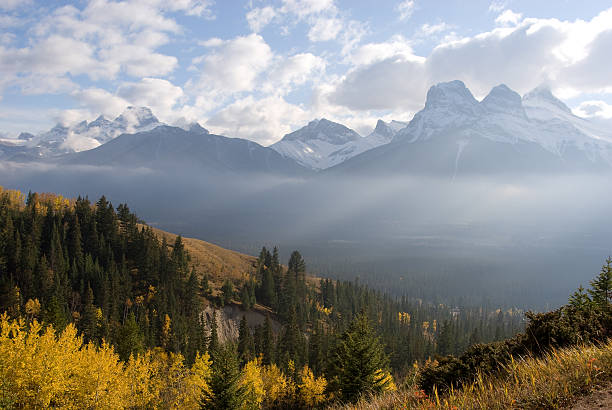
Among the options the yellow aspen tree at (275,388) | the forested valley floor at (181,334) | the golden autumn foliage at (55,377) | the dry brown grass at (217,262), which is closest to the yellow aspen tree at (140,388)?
the golden autumn foliage at (55,377)

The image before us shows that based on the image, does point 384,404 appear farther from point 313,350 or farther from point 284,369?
point 313,350

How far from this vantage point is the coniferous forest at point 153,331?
2673cm

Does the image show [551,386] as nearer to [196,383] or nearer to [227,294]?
[196,383]

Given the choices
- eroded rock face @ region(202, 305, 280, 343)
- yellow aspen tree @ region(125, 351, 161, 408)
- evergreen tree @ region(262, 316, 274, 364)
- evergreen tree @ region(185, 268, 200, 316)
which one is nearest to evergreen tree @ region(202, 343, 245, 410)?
yellow aspen tree @ region(125, 351, 161, 408)

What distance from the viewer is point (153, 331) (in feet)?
222

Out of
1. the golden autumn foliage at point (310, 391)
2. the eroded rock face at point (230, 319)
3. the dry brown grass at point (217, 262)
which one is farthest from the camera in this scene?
the dry brown grass at point (217, 262)

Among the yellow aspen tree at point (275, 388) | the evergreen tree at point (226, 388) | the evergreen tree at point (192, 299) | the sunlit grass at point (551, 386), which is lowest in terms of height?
the yellow aspen tree at point (275, 388)

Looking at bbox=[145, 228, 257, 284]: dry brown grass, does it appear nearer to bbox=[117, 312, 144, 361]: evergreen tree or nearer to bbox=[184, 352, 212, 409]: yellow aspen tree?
bbox=[117, 312, 144, 361]: evergreen tree

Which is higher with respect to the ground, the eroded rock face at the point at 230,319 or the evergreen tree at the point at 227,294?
the evergreen tree at the point at 227,294

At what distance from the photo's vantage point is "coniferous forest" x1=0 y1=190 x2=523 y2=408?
87.7 ft

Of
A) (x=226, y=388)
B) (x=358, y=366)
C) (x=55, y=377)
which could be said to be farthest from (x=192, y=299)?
(x=358, y=366)

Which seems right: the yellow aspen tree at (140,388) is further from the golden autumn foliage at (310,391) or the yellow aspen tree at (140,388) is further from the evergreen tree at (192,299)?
the evergreen tree at (192,299)

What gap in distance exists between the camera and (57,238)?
8494cm

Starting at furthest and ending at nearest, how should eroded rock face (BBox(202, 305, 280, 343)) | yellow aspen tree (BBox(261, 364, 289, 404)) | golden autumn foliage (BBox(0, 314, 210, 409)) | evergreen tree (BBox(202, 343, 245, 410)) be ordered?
eroded rock face (BBox(202, 305, 280, 343)) < yellow aspen tree (BBox(261, 364, 289, 404)) < evergreen tree (BBox(202, 343, 245, 410)) < golden autumn foliage (BBox(0, 314, 210, 409))
